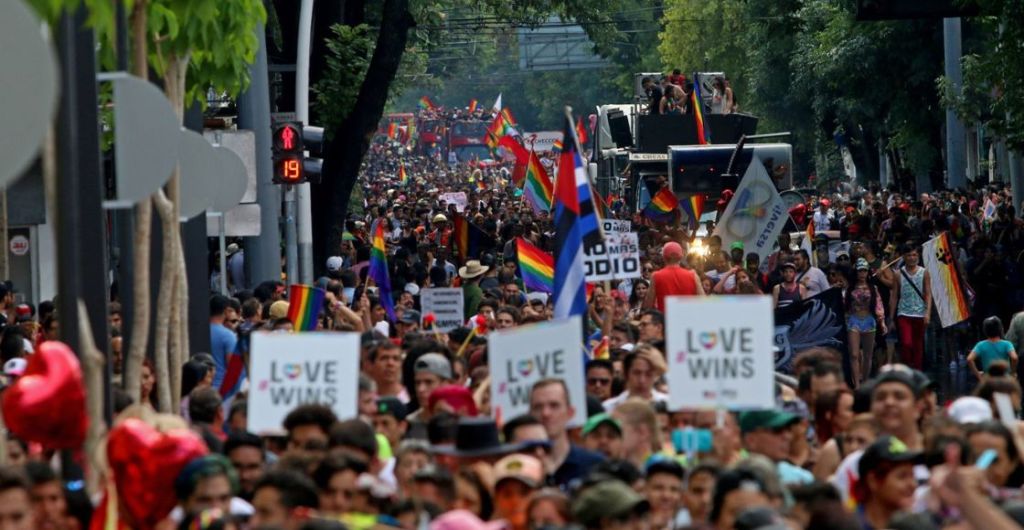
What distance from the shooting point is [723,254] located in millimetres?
26484

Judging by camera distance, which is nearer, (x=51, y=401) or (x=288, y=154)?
(x=51, y=401)

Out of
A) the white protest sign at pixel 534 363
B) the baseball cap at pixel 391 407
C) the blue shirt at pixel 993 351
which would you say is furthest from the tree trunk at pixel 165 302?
the blue shirt at pixel 993 351

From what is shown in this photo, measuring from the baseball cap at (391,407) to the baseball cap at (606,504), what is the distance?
3.27m

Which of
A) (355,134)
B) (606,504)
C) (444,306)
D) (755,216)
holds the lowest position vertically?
(606,504)

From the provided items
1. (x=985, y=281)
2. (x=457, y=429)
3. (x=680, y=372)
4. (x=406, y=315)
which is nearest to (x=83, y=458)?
(x=457, y=429)

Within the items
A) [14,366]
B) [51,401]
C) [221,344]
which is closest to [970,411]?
[51,401]

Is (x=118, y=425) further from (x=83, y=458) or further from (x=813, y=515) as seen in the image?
(x=813, y=515)

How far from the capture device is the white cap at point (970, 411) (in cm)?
1012

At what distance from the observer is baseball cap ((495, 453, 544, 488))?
8.55m

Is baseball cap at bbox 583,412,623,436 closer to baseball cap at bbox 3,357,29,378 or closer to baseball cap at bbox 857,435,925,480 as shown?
baseball cap at bbox 857,435,925,480

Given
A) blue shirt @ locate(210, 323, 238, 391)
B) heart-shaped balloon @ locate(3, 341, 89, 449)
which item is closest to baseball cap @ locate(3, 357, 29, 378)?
blue shirt @ locate(210, 323, 238, 391)

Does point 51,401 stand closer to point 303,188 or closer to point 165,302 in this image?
point 165,302

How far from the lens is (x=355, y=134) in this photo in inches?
1164

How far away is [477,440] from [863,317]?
13.3m
